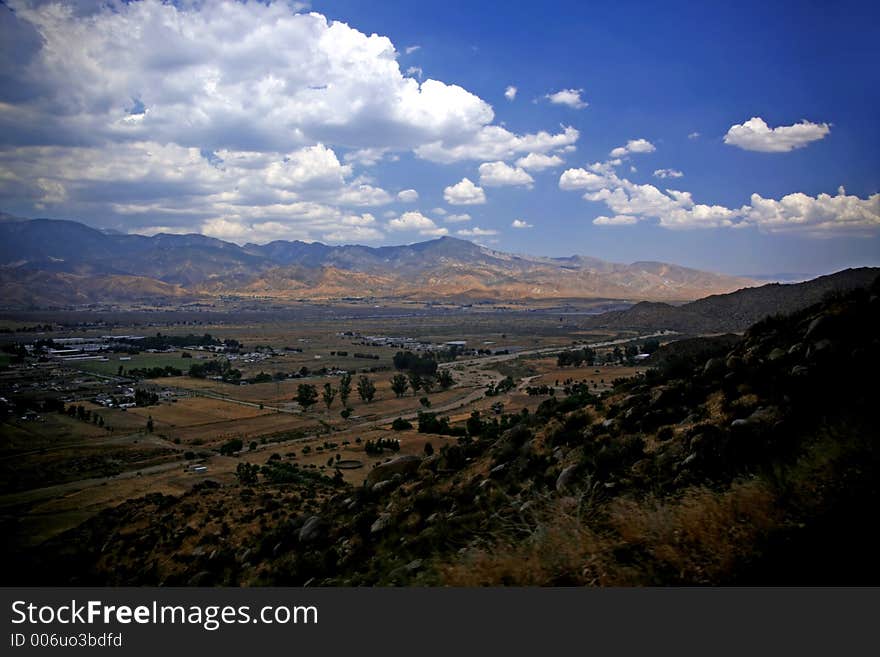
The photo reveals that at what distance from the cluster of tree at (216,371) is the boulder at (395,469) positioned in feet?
215

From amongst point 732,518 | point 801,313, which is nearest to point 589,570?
point 732,518

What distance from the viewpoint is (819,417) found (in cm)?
778

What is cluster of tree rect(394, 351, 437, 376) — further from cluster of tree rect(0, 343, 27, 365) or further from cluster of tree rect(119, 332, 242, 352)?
cluster of tree rect(0, 343, 27, 365)

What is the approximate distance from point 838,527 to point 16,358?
70.3m

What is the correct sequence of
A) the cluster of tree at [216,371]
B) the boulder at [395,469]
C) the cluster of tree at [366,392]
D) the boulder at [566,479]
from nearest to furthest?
the boulder at [566,479] < the boulder at [395,469] < the cluster of tree at [366,392] < the cluster of tree at [216,371]

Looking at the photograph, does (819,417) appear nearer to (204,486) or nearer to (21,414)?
(204,486)

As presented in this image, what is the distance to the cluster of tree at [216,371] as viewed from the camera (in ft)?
256

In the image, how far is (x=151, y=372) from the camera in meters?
76.1

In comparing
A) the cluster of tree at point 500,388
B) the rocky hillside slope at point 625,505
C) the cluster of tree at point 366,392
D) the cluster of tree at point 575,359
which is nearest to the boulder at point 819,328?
the rocky hillside slope at point 625,505

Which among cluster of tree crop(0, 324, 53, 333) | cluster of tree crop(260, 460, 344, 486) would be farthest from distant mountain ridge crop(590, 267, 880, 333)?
cluster of tree crop(0, 324, 53, 333)

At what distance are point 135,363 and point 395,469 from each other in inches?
3303

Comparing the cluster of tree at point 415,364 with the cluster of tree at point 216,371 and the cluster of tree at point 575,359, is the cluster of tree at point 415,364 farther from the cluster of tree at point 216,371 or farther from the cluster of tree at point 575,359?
the cluster of tree at point 216,371

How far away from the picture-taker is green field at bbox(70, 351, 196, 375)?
7288 cm

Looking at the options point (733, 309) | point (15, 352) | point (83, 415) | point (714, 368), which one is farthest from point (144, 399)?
point (733, 309)
